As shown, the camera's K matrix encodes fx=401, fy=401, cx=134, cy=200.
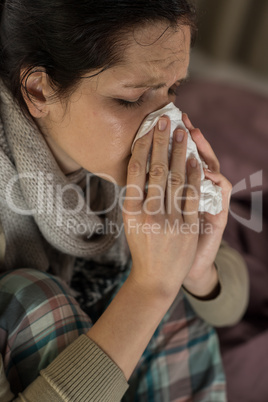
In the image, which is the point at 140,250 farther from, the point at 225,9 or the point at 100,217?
the point at 225,9

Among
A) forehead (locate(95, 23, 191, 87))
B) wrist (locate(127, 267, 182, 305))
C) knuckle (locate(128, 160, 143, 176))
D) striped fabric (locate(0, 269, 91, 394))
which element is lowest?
striped fabric (locate(0, 269, 91, 394))

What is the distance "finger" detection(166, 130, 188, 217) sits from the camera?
70 centimetres

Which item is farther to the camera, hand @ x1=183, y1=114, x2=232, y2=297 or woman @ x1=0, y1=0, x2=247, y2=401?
hand @ x1=183, y1=114, x2=232, y2=297

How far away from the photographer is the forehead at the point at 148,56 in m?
0.64

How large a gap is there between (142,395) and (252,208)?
0.65 m

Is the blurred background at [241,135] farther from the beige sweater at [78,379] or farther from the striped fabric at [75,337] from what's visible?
the beige sweater at [78,379]

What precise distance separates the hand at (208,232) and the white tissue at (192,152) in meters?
0.02

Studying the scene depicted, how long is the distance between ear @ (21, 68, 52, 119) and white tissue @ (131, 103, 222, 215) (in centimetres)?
18

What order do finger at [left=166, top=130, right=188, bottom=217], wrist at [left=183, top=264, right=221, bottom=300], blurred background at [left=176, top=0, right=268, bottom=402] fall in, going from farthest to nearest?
blurred background at [left=176, top=0, right=268, bottom=402] → wrist at [left=183, top=264, right=221, bottom=300] → finger at [left=166, top=130, right=188, bottom=217]

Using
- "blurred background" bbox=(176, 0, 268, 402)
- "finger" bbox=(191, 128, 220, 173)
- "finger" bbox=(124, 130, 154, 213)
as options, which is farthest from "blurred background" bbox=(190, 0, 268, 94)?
"finger" bbox=(124, 130, 154, 213)

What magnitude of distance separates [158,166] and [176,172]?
4 centimetres

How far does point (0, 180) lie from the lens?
75 cm

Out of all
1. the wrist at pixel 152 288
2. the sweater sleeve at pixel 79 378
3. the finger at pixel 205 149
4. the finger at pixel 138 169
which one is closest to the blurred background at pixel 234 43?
the finger at pixel 205 149

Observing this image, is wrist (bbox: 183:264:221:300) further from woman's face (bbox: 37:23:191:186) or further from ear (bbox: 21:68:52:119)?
ear (bbox: 21:68:52:119)
